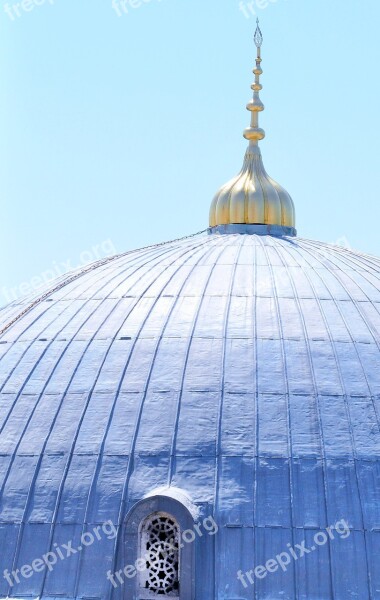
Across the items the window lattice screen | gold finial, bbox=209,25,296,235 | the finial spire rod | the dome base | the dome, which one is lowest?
the window lattice screen

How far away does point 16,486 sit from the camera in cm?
2505

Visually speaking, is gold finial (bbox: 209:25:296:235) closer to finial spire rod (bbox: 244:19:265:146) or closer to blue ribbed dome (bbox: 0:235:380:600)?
finial spire rod (bbox: 244:19:265:146)

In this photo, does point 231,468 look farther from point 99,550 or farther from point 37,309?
point 37,309

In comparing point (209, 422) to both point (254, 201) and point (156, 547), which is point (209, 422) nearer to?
point (156, 547)

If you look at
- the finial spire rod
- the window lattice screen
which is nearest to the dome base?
the finial spire rod

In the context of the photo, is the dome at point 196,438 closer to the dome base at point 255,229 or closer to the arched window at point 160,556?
the arched window at point 160,556

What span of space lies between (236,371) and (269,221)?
8363mm

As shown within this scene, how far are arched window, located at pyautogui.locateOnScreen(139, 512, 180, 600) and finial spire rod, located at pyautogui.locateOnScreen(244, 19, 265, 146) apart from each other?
13.5 metres

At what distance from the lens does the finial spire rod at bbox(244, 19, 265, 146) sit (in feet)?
113

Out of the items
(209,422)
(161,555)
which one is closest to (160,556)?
(161,555)

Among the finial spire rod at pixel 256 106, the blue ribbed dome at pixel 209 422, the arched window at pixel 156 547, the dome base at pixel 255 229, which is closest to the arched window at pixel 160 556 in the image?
the arched window at pixel 156 547

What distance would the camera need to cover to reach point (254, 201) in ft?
111

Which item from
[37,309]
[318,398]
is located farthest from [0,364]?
[318,398]

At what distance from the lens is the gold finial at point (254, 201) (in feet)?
111
